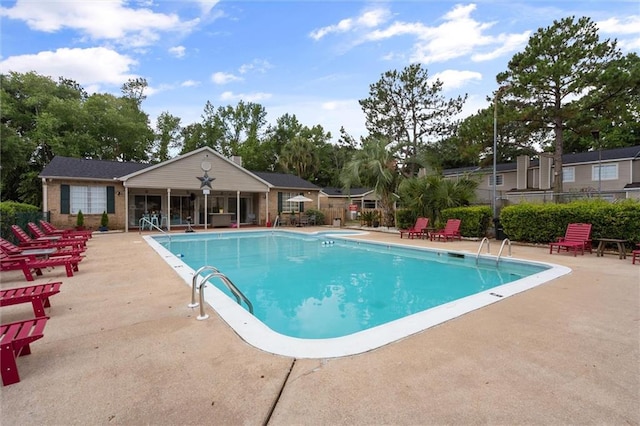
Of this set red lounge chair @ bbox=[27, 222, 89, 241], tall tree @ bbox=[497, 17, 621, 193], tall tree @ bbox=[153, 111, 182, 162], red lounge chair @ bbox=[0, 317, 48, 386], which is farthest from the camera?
tall tree @ bbox=[153, 111, 182, 162]

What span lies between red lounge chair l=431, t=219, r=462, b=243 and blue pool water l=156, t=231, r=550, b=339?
2607mm

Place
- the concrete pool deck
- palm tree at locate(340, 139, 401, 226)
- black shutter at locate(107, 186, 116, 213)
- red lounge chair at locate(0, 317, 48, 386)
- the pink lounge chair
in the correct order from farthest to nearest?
palm tree at locate(340, 139, 401, 226) → black shutter at locate(107, 186, 116, 213) → the pink lounge chair → red lounge chair at locate(0, 317, 48, 386) → the concrete pool deck

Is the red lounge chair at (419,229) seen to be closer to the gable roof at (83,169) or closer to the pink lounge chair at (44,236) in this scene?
the pink lounge chair at (44,236)

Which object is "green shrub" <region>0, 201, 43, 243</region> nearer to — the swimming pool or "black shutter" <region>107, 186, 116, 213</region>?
the swimming pool

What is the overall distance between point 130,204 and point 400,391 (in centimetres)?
2043

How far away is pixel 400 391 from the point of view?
2414mm

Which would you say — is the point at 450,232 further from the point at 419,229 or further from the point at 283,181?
the point at 283,181

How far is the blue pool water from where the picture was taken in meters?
5.54

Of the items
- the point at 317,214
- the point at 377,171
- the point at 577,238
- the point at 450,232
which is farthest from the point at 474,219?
the point at 317,214

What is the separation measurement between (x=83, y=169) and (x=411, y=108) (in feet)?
80.8

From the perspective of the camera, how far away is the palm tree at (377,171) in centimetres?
1864

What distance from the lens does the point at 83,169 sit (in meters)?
17.0

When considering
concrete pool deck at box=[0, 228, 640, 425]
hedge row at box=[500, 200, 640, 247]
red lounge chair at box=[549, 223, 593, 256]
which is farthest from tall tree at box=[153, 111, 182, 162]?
red lounge chair at box=[549, 223, 593, 256]

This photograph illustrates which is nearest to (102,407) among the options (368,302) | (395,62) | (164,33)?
(368,302)
